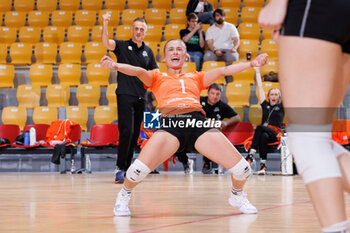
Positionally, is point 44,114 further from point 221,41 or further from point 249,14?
point 249,14

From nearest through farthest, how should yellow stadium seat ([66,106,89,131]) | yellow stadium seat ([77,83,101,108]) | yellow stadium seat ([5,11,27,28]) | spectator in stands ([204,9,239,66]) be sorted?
1. yellow stadium seat ([66,106,89,131])
2. yellow stadium seat ([77,83,101,108])
3. spectator in stands ([204,9,239,66])
4. yellow stadium seat ([5,11,27,28])

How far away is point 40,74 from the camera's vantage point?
10727 mm

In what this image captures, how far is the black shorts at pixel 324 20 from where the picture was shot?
5.17 feet

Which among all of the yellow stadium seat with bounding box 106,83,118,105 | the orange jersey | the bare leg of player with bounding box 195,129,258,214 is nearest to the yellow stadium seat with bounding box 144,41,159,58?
the yellow stadium seat with bounding box 106,83,118,105

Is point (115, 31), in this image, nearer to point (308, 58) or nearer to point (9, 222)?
point (9, 222)

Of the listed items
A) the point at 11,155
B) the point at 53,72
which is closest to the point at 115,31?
the point at 53,72

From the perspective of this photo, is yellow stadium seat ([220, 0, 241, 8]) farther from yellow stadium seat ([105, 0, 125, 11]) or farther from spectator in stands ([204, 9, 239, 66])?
yellow stadium seat ([105, 0, 125, 11])

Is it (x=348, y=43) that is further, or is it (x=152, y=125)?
(x=152, y=125)

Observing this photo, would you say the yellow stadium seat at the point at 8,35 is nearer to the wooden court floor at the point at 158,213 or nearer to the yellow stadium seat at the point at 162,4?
the yellow stadium seat at the point at 162,4

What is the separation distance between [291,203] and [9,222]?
207 cm

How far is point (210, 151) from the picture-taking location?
11.2 feet

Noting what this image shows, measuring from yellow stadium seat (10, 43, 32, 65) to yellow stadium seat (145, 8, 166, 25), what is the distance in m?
2.77

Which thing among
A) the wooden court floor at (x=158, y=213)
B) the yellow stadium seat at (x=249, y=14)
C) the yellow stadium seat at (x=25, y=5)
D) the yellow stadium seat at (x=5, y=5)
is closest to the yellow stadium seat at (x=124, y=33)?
the yellow stadium seat at (x=249, y=14)

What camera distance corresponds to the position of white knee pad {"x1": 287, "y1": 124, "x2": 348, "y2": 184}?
159cm
